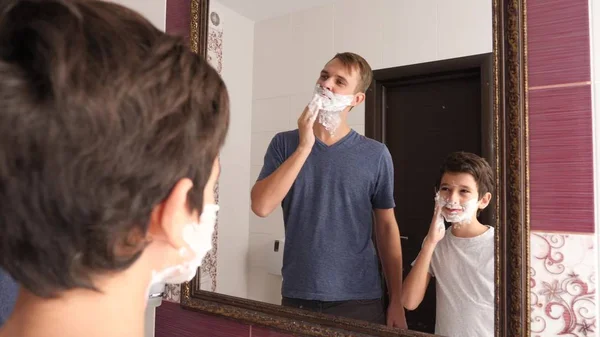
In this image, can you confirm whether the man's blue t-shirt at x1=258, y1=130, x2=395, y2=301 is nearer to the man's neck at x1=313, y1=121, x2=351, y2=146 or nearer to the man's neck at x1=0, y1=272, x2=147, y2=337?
the man's neck at x1=313, y1=121, x2=351, y2=146

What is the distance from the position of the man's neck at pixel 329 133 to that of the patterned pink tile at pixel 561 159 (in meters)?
0.34

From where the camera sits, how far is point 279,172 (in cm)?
98

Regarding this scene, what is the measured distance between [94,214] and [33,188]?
56mm

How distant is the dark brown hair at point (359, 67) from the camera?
0.86m

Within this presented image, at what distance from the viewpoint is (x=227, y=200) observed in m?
1.07

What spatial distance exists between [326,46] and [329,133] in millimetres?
192

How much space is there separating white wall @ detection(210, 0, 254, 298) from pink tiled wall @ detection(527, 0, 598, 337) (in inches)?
24.5

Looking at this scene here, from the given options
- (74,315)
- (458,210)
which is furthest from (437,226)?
(74,315)

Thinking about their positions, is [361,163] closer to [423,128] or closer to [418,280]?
[423,128]

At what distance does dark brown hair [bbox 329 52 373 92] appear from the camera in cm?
86

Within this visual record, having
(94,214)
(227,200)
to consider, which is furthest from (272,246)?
(94,214)

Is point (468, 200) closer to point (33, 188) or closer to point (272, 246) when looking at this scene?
point (272, 246)

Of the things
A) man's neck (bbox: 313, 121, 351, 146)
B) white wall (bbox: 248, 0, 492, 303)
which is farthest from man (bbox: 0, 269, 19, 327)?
man's neck (bbox: 313, 121, 351, 146)

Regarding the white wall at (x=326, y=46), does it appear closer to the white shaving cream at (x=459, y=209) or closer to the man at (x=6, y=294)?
the white shaving cream at (x=459, y=209)
